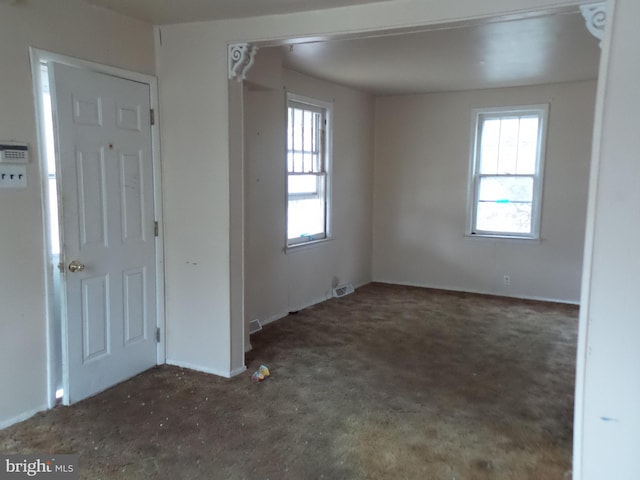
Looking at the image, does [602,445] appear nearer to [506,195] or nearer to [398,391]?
[398,391]

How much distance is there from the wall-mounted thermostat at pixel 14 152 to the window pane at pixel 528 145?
5194 millimetres

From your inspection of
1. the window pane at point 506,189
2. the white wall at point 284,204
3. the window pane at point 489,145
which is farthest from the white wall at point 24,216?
the window pane at point 506,189

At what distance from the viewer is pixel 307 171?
18.1 feet

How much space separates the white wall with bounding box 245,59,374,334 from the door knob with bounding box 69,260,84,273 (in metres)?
1.46

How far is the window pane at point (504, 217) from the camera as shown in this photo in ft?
19.9

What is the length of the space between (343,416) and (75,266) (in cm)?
189

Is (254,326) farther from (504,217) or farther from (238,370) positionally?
(504,217)

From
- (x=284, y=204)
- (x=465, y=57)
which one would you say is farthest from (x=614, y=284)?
(x=284, y=204)

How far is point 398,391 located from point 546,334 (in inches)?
81.1

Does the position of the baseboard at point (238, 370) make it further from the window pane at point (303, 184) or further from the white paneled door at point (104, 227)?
the window pane at point (303, 184)

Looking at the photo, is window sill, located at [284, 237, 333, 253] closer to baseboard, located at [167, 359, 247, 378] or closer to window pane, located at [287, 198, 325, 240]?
window pane, located at [287, 198, 325, 240]

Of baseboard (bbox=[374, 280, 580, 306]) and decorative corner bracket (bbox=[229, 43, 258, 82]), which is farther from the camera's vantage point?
baseboard (bbox=[374, 280, 580, 306])

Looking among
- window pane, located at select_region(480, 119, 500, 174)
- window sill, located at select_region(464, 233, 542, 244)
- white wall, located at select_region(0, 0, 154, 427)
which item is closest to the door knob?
white wall, located at select_region(0, 0, 154, 427)

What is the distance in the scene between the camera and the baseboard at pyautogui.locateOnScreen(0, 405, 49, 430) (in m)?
2.78
